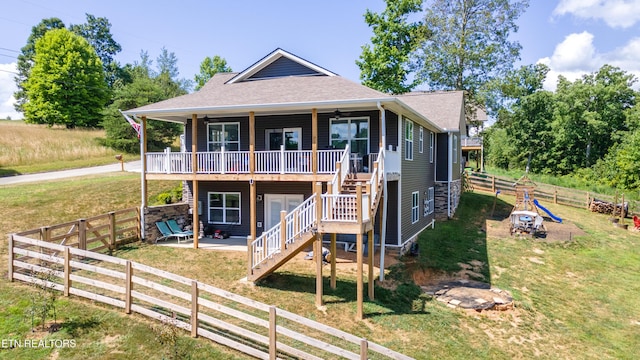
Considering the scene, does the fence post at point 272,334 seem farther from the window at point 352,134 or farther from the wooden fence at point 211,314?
the window at point 352,134

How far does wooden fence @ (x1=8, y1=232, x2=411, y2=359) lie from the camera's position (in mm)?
6910

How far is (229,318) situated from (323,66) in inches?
447

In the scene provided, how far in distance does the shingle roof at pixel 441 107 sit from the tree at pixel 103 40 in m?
54.5

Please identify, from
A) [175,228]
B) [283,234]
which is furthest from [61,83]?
[283,234]

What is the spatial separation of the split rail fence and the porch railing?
17.8 ft

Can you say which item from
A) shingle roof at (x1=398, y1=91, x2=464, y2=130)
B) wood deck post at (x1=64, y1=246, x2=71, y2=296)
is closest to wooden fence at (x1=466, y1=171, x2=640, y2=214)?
shingle roof at (x1=398, y1=91, x2=464, y2=130)

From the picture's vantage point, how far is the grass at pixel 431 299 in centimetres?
814

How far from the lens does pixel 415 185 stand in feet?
57.2

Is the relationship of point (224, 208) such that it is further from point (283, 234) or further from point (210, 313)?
point (210, 313)

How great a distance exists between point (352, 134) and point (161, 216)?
28.9ft

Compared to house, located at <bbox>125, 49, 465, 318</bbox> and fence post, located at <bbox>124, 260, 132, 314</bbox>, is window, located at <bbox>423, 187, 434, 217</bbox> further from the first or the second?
fence post, located at <bbox>124, 260, 132, 314</bbox>

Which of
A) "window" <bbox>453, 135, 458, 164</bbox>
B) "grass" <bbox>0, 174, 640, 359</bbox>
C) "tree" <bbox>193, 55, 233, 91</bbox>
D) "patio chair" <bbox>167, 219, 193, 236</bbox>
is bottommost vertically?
"grass" <bbox>0, 174, 640, 359</bbox>

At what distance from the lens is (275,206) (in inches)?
668

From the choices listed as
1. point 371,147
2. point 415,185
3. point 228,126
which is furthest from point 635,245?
point 228,126
